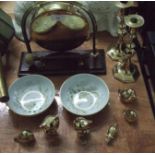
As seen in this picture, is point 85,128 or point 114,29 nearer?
point 85,128

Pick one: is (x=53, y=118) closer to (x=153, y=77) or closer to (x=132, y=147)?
(x=132, y=147)

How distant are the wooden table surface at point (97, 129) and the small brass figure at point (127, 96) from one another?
0.05 ft

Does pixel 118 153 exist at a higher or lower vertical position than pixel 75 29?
lower

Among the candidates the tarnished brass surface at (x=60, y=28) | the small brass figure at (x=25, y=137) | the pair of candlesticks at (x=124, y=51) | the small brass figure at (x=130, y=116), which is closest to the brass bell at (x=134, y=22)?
the pair of candlesticks at (x=124, y=51)

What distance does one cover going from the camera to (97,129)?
0.72m

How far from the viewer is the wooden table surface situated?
2.26ft

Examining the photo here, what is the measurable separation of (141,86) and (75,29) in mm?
258

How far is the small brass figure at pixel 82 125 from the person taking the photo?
677mm

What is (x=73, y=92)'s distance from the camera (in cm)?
79

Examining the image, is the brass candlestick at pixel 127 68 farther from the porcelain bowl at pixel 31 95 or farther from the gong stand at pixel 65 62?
the porcelain bowl at pixel 31 95

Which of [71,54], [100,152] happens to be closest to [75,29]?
[71,54]

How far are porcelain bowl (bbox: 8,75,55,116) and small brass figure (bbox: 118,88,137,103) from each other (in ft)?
0.64

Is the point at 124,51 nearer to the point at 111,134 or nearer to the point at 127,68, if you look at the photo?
the point at 127,68

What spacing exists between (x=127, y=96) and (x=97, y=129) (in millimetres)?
128
